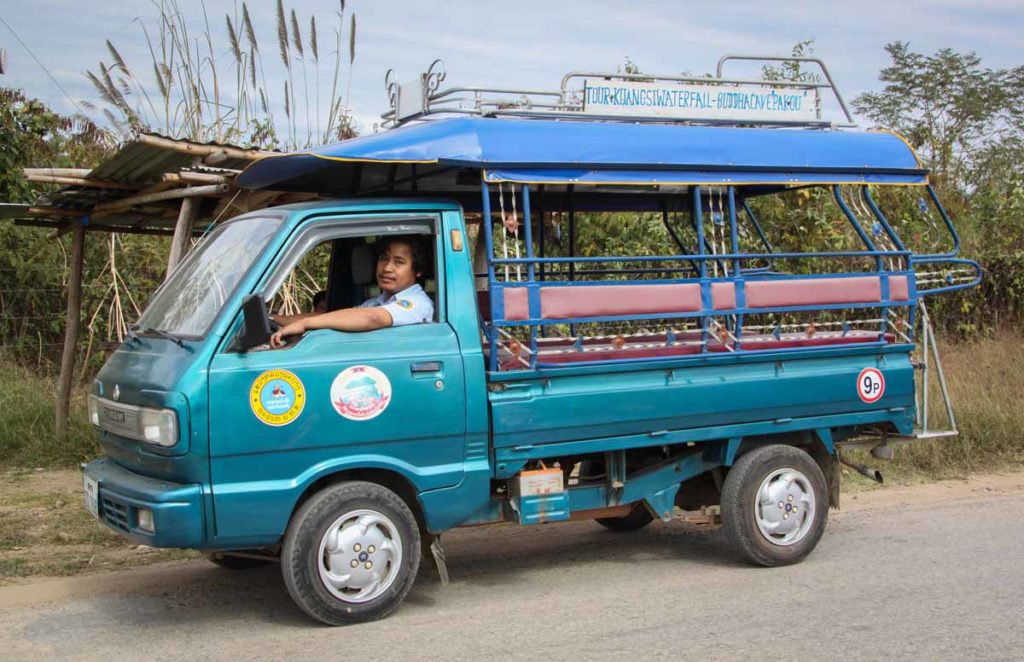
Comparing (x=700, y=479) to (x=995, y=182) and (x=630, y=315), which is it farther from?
(x=995, y=182)

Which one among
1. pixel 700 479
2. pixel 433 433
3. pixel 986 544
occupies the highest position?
pixel 433 433

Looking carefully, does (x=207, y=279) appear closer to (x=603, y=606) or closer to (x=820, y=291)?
(x=603, y=606)

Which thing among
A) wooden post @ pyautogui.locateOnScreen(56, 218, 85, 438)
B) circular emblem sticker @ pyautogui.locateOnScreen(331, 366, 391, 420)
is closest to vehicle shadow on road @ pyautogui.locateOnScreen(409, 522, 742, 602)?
circular emblem sticker @ pyautogui.locateOnScreen(331, 366, 391, 420)

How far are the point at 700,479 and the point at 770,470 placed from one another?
554 mm

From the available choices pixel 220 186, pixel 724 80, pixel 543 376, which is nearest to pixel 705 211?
pixel 724 80

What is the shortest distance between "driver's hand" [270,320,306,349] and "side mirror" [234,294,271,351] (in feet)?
0.43

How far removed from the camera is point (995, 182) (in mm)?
15906

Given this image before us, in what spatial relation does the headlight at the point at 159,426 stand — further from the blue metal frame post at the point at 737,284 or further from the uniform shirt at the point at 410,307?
the blue metal frame post at the point at 737,284

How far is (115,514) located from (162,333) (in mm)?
898

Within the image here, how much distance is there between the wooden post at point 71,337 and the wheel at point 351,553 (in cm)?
498

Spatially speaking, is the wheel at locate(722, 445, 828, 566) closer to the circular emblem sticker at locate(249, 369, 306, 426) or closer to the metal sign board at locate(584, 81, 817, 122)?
the metal sign board at locate(584, 81, 817, 122)

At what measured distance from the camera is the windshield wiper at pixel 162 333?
199 inches

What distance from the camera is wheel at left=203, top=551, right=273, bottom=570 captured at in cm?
594

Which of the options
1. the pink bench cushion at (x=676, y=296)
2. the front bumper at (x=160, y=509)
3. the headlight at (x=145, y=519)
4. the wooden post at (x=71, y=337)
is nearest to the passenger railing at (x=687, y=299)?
the pink bench cushion at (x=676, y=296)
